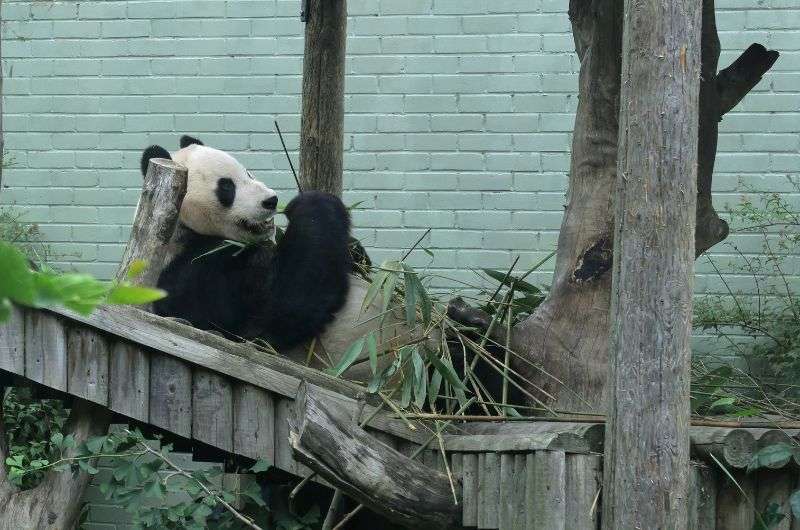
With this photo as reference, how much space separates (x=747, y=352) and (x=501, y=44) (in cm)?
217

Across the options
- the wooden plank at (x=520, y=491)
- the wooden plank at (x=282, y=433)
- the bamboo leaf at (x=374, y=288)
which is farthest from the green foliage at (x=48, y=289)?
the bamboo leaf at (x=374, y=288)

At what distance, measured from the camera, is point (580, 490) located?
2.59 metres

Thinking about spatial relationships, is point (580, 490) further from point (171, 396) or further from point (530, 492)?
point (171, 396)

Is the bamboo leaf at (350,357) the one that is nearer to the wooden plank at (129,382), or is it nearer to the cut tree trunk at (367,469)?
the cut tree trunk at (367,469)

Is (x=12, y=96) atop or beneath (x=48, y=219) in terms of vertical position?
atop

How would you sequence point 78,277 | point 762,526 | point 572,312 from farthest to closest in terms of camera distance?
point 572,312 → point 762,526 → point 78,277

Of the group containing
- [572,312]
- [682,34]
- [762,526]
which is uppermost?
[682,34]

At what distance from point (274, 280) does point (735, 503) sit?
5.74 ft

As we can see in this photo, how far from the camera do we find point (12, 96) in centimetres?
616

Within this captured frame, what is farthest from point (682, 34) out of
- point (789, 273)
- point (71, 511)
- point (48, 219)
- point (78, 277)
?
point (48, 219)

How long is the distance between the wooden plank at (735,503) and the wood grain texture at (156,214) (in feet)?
5.98

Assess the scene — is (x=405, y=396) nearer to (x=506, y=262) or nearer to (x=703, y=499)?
(x=703, y=499)

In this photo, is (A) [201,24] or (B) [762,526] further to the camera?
(A) [201,24]

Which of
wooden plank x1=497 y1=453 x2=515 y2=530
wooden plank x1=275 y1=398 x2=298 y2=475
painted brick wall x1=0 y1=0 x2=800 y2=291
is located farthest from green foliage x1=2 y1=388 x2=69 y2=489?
wooden plank x1=497 y1=453 x2=515 y2=530
